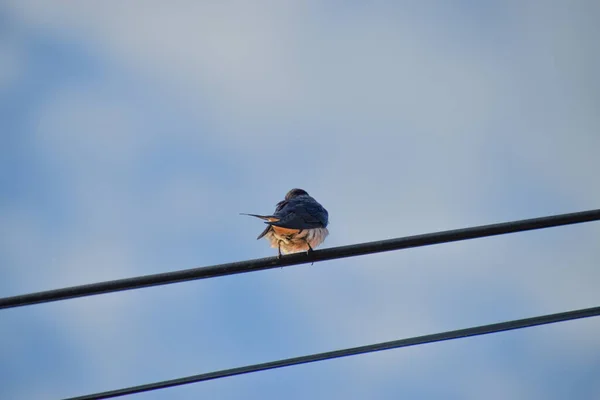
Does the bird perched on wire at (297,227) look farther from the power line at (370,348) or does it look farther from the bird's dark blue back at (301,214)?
the power line at (370,348)

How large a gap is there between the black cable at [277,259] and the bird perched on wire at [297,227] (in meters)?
2.51

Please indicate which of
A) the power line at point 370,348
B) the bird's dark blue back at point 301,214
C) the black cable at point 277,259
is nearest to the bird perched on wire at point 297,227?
the bird's dark blue back at point 301,214

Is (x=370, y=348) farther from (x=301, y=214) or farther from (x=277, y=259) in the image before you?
(x=301, y=214)

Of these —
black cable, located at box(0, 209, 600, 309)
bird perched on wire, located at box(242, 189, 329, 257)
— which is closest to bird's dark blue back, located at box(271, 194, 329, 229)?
bird perched on wire, located at box(242, 189, 329, 257)

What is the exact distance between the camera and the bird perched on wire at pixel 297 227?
6.71m

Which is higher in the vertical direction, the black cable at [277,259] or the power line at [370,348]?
the black cable at [277,259]

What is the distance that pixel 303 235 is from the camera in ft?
23.1

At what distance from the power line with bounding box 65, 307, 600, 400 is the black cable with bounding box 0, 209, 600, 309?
511 mm

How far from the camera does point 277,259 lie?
13.4 feet

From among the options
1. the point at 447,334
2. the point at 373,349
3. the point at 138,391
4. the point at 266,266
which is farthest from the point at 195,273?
the point at 447,334

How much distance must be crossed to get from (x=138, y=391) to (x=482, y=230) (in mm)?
2142

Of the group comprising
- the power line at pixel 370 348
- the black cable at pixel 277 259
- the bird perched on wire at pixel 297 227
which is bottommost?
the power line at pixel 370 348

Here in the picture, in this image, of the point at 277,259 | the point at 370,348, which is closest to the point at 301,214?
the point at 277,259

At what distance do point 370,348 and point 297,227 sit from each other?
2988 millimetres
